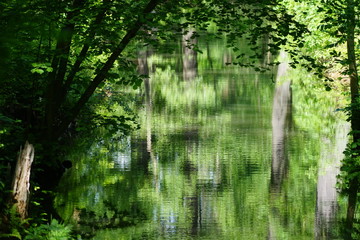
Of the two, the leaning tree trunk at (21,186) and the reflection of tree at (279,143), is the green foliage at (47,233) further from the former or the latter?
the reflection of tree at (279,143)

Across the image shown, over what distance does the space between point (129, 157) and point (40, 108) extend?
5.65 metres

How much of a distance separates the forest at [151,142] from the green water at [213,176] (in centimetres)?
5

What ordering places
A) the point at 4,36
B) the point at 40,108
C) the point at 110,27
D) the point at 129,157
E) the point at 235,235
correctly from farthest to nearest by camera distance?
1. the point at 129,157
2. the point at 40,108
3. the point at 235,235
4. the point at 110,27
5. the point at 4,36

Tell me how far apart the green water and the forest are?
0.05 meters

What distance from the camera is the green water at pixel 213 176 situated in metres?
11.0

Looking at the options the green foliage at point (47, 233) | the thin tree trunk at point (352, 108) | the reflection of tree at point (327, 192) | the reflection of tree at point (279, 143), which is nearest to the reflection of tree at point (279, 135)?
the reflection of tree at point (279, 143)

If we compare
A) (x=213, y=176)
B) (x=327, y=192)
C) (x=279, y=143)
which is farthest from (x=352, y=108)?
(x=279, y=143)

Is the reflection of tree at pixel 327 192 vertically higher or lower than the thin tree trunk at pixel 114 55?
lower

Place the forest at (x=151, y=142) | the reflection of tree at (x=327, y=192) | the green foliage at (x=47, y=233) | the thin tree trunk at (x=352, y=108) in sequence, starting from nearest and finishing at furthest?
the green foliage at (x=47, y=233), the forest at (x=151, y=142), the reflection of tree at (x=327, y=192), the thin tree trunk at (x=352, y=108)

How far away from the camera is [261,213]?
11.9 m

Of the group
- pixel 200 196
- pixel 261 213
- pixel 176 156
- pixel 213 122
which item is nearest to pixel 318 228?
pixel 261 213

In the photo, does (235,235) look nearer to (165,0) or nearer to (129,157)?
(165,0)

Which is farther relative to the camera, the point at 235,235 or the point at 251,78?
the point at 251,78

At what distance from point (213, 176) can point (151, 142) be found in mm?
4614
